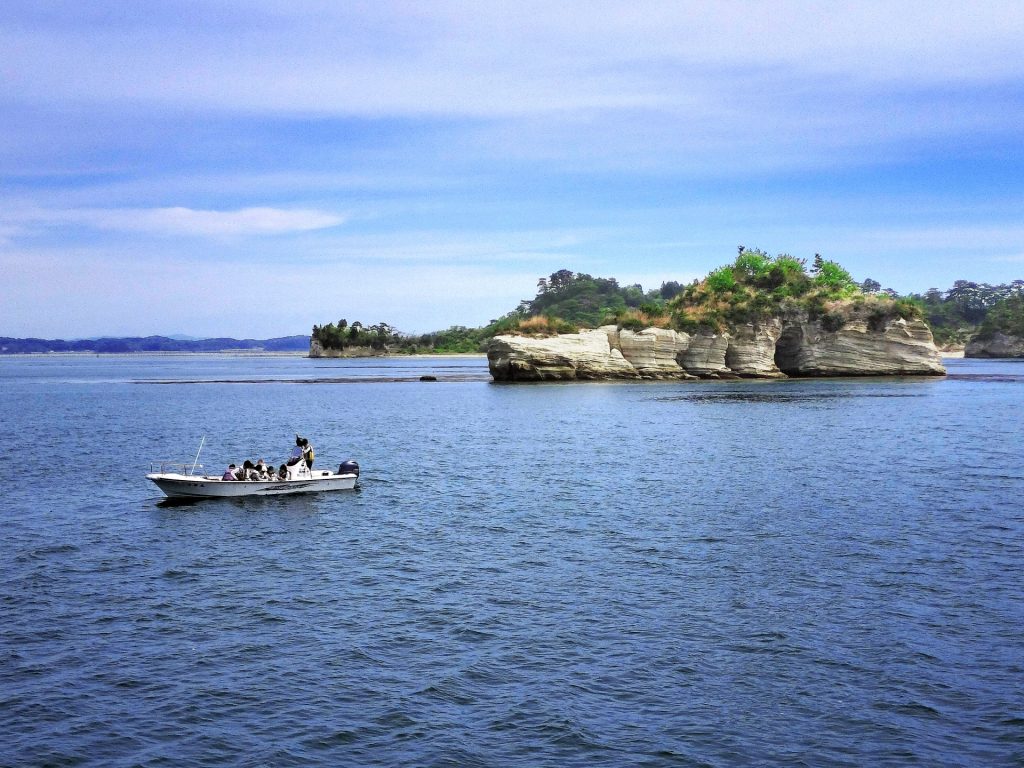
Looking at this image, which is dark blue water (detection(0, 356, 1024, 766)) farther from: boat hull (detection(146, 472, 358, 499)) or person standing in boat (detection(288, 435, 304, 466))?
person standing in boat (detection(288, 435, 304, 466))

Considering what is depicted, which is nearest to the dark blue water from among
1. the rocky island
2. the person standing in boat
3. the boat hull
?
the boat hull

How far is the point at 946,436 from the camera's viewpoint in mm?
57656

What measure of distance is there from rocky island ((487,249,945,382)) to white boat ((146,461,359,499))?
68.6 metres

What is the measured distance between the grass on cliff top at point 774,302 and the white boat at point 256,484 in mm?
81137

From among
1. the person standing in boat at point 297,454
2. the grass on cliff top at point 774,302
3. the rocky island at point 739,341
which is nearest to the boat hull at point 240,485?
the person standing in boat at point 297,454

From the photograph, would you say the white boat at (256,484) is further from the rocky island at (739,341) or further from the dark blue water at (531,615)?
the rocky island at (739,341)

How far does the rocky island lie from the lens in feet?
369

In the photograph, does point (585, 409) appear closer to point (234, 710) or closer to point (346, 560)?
point (346, 560)

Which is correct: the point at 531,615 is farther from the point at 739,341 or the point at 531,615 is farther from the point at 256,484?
the point at 739,341

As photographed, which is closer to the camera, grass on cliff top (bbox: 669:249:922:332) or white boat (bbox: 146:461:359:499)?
white boat (bbox: 146:461:359:499)

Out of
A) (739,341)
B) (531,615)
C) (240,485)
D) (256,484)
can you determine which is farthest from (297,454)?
(739,341)

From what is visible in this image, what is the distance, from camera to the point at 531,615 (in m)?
22.5

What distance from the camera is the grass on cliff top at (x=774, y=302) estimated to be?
116812 millimetres

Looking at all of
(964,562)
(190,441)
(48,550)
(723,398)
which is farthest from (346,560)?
(723,398)
